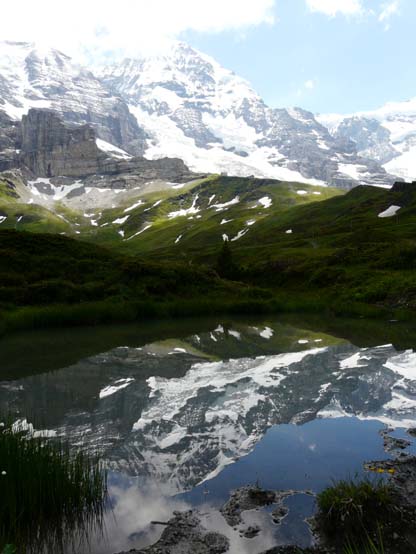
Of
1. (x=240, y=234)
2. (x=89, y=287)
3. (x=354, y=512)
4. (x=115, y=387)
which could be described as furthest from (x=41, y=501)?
(x=240, y=234)

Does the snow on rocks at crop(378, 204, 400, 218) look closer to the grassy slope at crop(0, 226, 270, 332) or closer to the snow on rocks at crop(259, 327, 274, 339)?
the grassy slope at crop(0, 226, 270, 332)

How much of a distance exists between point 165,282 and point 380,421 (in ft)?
152

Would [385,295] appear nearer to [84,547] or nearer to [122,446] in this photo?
[122,446]

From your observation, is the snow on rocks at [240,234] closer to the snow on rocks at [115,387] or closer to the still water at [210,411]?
the still water at [210,411]

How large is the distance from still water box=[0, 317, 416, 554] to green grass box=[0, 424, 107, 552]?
66 centimetres

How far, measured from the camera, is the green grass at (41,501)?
35.5 feet

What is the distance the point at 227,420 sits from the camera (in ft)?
69.7

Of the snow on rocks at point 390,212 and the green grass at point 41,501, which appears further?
the snow on rocks at point 390,212

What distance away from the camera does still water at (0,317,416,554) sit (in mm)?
13734

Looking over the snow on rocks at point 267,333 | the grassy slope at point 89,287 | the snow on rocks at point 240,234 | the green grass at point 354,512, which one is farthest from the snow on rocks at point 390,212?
the green grass at point 354,512

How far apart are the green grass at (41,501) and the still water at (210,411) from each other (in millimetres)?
661

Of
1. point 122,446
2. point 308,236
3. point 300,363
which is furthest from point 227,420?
point 308,236

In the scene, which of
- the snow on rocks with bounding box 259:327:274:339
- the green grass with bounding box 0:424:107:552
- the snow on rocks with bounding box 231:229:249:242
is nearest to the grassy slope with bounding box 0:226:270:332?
the snow on rocks with bounding box 259:327:274:339

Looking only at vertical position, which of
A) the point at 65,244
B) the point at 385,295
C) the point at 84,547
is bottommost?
the point at 385,295
